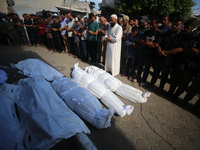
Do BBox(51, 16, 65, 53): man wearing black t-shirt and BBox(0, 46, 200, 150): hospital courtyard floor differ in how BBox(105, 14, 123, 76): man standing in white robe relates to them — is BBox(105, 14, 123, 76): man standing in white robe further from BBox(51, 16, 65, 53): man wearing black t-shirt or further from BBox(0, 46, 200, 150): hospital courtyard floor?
BBox(51, 16, 65, 53): man wearing black t-shirt

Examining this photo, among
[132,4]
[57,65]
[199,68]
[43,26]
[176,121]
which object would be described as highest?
[132,4]

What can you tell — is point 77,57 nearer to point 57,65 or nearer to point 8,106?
point 57,65

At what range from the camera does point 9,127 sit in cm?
160

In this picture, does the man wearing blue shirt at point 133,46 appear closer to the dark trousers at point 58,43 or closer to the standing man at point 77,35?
the standing man at point 77,35

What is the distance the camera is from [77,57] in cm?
588

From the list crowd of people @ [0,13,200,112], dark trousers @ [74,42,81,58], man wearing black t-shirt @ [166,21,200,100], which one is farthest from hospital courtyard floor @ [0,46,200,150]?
dark trousers @ [74,42,81,58]

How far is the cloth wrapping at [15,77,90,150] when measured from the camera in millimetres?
1442

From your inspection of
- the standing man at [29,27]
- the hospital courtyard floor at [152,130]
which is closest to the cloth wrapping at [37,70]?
the hospital courtyard floor at [152,130]

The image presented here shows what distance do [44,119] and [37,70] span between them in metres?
2.87

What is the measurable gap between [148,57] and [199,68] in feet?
3.89

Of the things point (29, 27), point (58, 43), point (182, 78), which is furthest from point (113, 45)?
point (29, 27)

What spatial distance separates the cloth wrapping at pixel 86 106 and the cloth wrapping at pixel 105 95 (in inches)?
14.2

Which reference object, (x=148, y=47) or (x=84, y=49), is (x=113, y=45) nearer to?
(x=148, y=47)

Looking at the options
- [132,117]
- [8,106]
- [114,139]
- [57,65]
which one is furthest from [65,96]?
[57,65]
